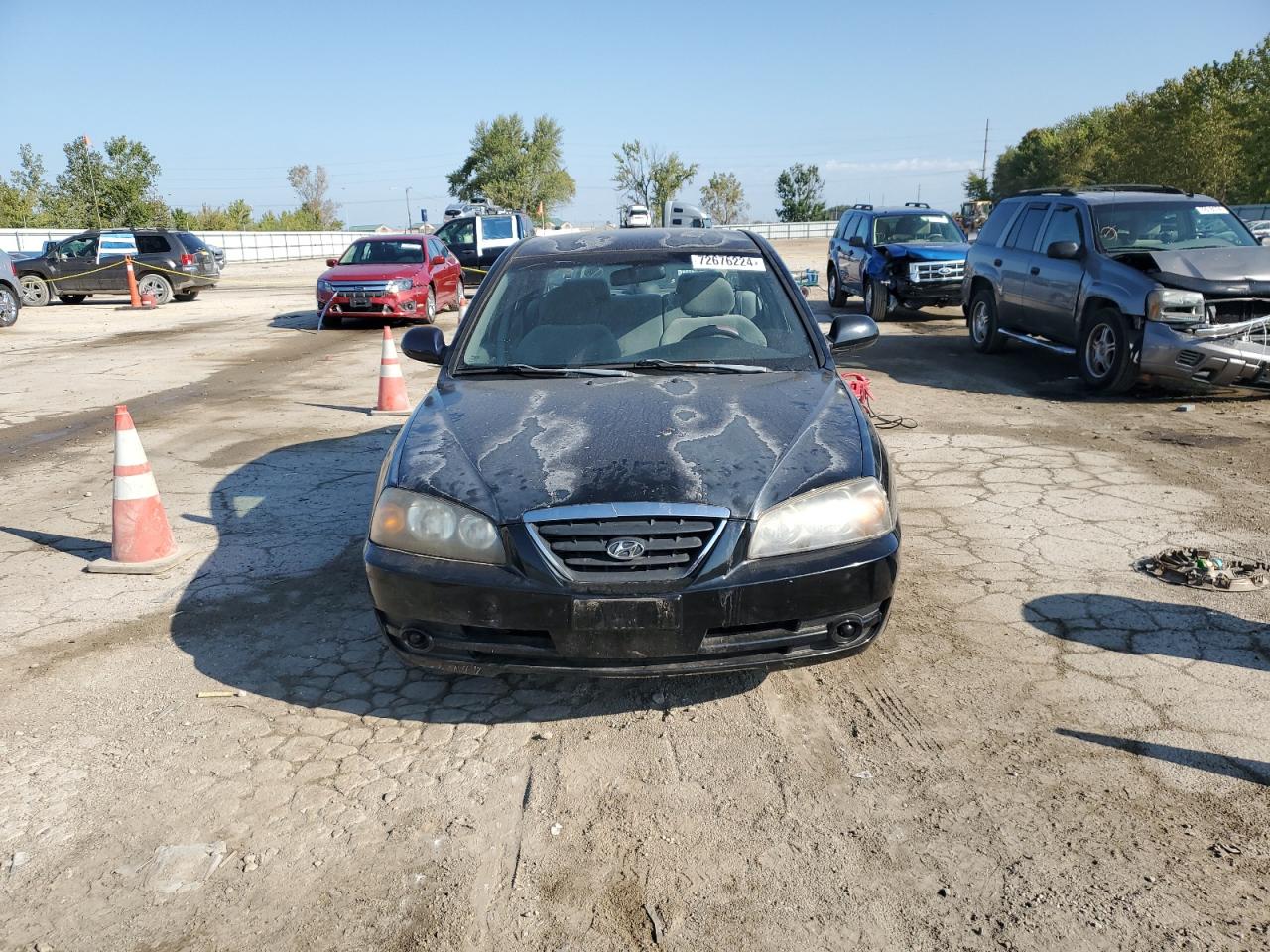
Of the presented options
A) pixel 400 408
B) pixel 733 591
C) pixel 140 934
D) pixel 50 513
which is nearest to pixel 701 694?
pixel 733 591

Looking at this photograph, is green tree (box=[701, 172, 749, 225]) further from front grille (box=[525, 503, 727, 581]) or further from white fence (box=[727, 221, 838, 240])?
front grille (box=[525, 503, 727, 581])

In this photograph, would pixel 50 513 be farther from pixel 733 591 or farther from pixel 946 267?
pixel 946 267

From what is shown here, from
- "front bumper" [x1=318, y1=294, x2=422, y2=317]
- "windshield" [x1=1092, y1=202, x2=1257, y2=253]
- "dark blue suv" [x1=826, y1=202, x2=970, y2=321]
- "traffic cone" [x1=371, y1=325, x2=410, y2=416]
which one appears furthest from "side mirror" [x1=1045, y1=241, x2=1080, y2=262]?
"front bumper" [x1=318, y1=294, x2=422, y2=317]

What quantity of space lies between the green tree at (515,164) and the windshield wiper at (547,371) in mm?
90033

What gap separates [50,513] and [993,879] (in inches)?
233

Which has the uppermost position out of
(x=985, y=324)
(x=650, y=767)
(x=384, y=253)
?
(x=384, y=253)

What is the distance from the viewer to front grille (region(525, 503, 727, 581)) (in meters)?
3.10

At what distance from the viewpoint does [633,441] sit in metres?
3.52

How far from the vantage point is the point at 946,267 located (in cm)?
1534

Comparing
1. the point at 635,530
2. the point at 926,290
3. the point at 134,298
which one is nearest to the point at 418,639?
the point at 635,530

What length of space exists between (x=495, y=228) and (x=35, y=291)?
1085 cm

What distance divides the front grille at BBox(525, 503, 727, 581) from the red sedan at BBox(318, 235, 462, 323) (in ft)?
47.7

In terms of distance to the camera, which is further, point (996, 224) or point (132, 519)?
point (996, 224)

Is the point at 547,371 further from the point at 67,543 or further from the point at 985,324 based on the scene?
the point at 985,324
